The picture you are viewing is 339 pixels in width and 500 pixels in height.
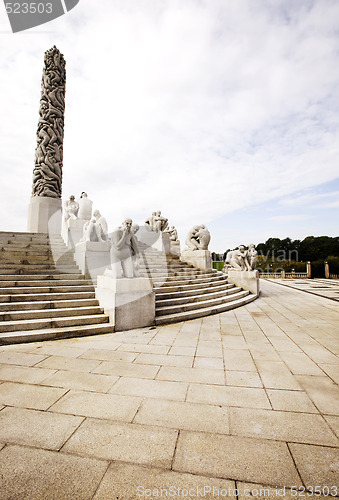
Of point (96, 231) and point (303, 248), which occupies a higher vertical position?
point (303, 248)

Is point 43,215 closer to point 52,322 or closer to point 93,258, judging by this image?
point 93,258

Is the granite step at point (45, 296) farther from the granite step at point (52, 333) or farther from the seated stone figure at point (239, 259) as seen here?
the seated stone figure at point (239, 259)

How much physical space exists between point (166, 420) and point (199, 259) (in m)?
9.17

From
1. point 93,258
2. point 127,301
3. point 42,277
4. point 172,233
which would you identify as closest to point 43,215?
point 172,233

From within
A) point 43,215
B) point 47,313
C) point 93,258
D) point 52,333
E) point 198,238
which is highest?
point 43,215

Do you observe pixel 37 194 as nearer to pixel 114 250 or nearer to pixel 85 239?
pixel 85 239

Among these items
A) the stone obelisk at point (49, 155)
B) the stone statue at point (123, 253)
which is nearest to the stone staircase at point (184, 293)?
the stone statue at point (123, 253)

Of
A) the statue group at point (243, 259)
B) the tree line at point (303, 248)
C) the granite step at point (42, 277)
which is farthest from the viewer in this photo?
the tree line at point (303, 248)

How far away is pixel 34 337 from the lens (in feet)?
14.6

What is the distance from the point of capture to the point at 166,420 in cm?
228

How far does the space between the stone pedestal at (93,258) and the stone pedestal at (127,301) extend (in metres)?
1.72

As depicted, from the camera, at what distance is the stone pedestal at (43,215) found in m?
14.8

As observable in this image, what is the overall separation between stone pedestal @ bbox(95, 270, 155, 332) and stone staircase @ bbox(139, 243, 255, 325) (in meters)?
0.46

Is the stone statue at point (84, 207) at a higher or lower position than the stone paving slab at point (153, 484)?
higher
